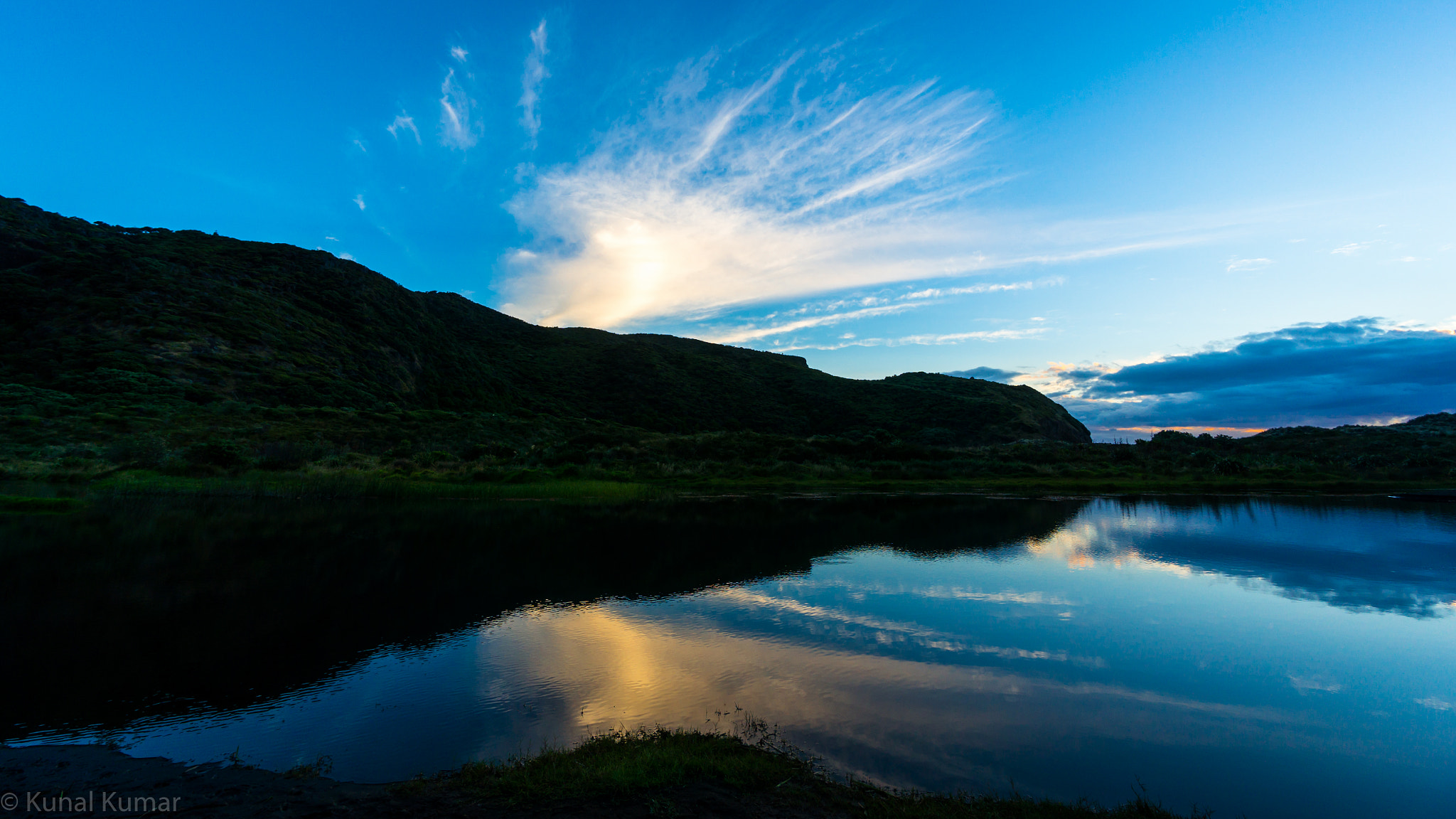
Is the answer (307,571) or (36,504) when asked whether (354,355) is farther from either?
(307,571)

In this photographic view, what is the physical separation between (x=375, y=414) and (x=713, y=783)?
6266 centimetres

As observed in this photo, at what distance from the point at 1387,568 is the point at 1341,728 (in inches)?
612

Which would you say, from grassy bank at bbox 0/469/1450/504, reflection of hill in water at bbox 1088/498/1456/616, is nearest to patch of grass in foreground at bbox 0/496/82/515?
grassy bank at bbox 0/469/1450/504

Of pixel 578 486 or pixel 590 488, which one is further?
pixel 578 486

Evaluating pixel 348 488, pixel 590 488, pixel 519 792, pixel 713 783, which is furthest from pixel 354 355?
pixel 713 783

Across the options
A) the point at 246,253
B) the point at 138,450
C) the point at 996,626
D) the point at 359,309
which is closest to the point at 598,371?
the point at 359,309

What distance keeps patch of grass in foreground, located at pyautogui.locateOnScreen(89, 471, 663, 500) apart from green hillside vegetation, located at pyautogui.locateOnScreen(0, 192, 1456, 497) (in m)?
0.36

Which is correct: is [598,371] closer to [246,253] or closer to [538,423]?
[538,423]

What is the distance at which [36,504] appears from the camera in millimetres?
25375

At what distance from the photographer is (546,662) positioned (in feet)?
34.8

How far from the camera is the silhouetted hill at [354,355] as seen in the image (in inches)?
2345

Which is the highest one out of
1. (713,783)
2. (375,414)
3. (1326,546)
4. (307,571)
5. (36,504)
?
(375,414)

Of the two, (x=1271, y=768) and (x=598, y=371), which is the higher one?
(x=598, y=371)

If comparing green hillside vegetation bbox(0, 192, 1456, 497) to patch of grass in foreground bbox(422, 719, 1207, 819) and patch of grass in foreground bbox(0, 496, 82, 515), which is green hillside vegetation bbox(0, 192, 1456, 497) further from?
patch of grass in foreground bbox(422, 719, 1207, 819)
